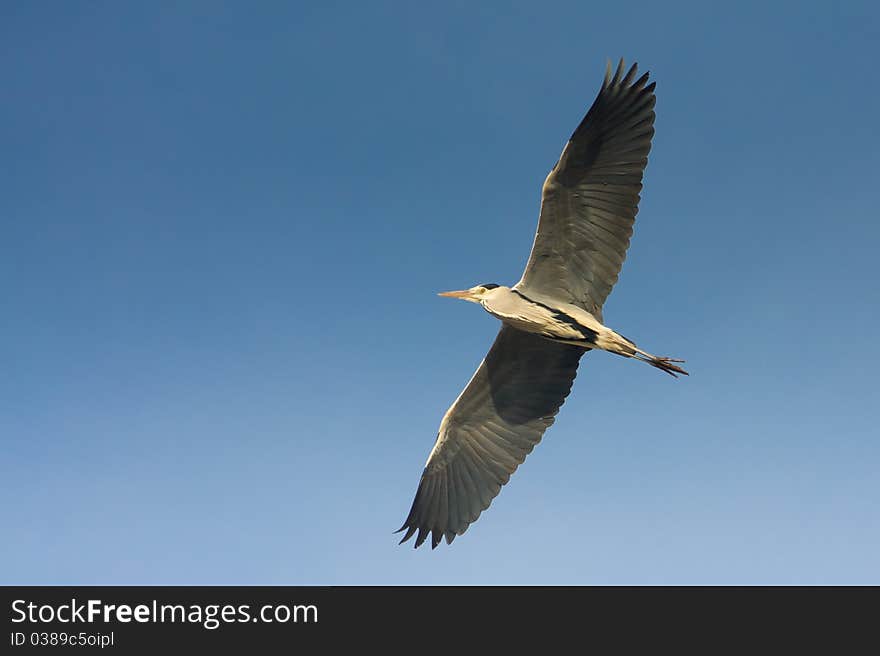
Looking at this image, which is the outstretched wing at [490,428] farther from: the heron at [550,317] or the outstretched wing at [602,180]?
the outstretched wing at [602,180]

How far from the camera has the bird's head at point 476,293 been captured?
11.0m

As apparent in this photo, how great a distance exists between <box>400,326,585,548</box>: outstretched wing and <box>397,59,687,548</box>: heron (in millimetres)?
15

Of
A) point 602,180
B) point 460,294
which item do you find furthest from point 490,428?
point 602,180

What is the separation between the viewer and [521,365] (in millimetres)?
11883

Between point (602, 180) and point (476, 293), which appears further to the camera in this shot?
point (476, 293)

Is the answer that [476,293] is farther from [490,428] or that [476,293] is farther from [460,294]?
[490,428]

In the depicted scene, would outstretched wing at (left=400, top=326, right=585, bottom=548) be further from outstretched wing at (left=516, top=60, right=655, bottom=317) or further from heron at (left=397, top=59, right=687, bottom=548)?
outstretched wing at (left=516, top=60, right=655, bottom=317)

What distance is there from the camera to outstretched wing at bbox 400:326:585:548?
464 inches

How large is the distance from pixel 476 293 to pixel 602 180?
2.44m

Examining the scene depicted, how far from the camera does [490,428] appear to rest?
1237cm
